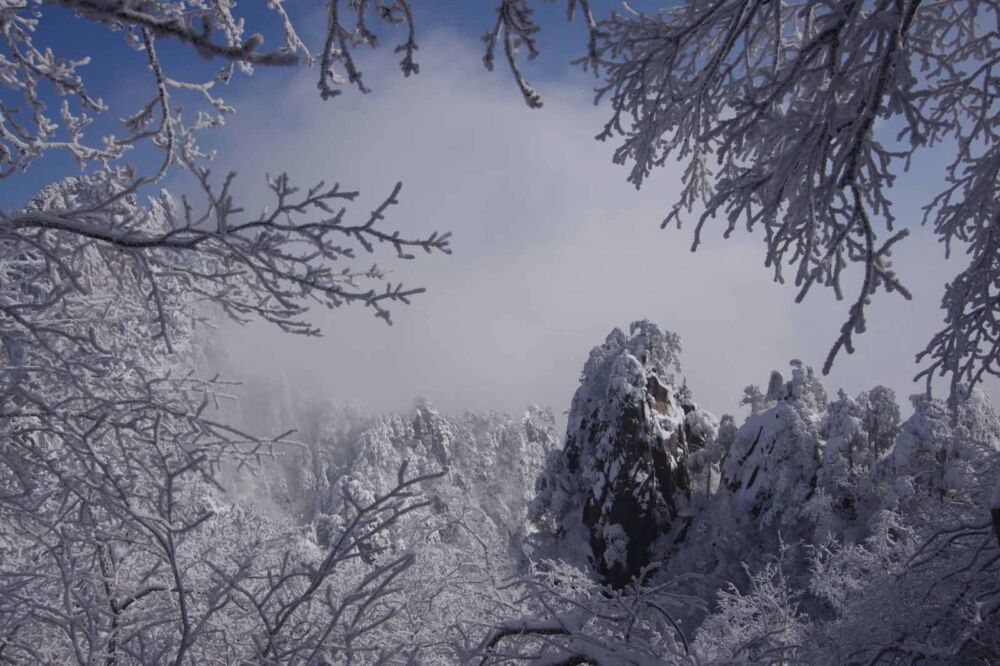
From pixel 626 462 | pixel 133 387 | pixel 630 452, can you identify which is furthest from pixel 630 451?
pixel 133 387

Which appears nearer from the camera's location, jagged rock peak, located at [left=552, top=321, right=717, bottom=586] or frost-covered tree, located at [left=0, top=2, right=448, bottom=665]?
frost-covered tree, located at [left=0, top=2, right=448, bottom=665]

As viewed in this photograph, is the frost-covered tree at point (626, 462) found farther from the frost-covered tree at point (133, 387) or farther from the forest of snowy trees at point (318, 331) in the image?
the frost-covered tree at point (133, 387)

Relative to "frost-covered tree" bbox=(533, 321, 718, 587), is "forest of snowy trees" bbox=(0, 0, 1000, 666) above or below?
below

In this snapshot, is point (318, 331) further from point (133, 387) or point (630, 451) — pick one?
point (630, 451)

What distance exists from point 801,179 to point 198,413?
316 centimetres

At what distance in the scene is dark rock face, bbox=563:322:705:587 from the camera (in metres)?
17.4

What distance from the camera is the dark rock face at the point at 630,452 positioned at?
57.2 feet

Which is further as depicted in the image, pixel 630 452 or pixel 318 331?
pixel 630 452

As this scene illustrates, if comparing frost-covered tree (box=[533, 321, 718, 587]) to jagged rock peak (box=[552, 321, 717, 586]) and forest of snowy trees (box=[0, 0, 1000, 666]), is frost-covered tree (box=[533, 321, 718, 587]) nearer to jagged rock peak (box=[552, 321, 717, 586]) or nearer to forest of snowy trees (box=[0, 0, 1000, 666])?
jagged rock peak (box=[552, 321, 717, 586])

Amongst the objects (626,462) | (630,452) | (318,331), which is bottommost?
(318,331)

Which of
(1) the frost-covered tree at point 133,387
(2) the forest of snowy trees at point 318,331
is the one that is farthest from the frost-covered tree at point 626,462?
(1) the frost-covered tree at point 133,387

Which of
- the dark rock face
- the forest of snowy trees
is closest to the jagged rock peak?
the dark rock face

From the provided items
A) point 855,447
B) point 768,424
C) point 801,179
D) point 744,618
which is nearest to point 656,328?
point 768,424

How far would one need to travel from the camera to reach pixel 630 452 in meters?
18.0
